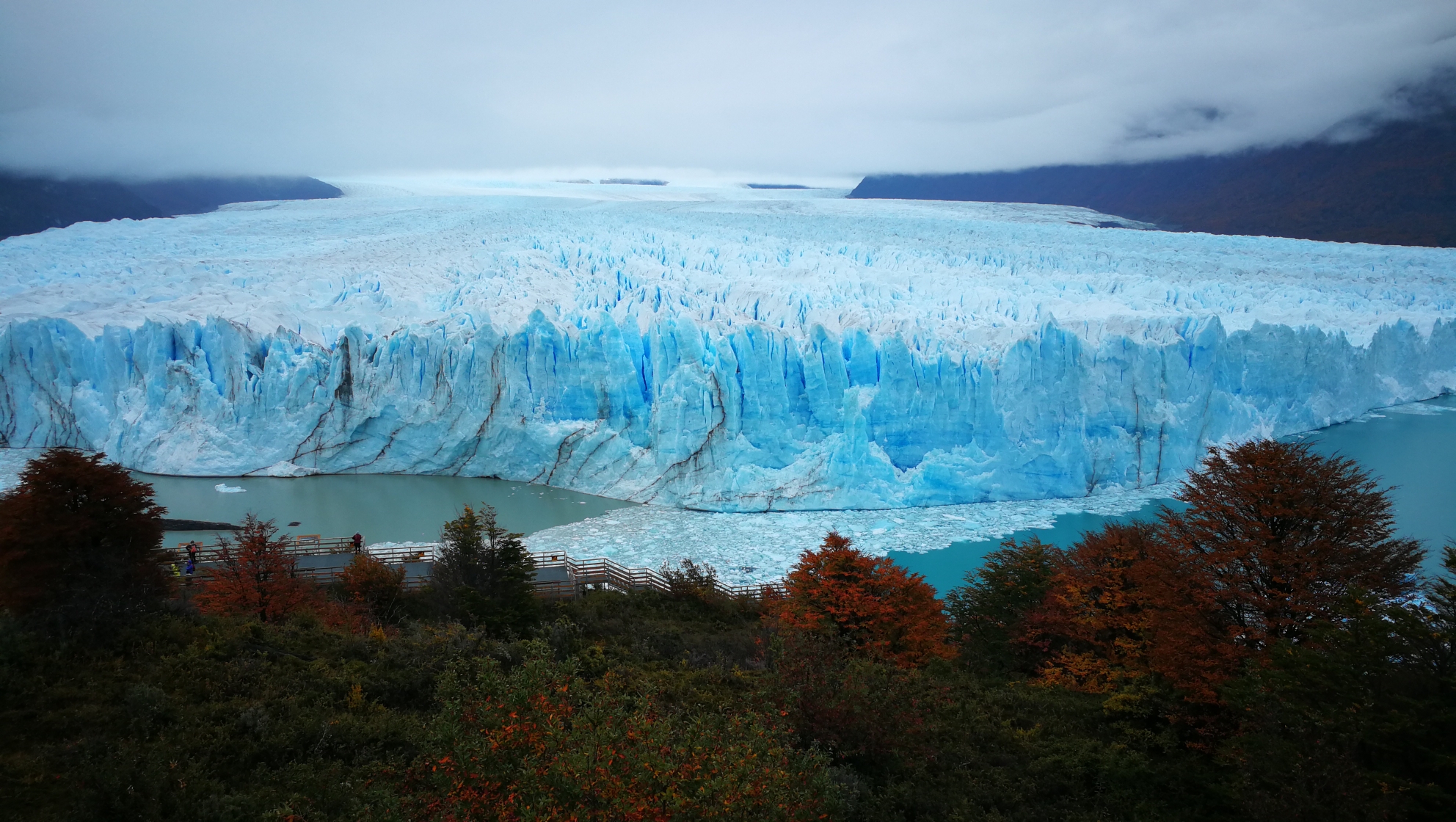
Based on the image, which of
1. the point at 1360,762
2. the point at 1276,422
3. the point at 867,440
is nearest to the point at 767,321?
the point at 867,440

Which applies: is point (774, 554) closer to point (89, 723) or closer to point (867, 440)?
point (867, 440)

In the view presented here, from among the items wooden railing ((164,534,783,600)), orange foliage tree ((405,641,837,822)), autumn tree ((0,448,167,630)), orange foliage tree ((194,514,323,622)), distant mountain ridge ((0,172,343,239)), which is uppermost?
distant mountain ridge ((0,172,343,239))

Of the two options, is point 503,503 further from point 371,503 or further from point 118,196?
point 118,196

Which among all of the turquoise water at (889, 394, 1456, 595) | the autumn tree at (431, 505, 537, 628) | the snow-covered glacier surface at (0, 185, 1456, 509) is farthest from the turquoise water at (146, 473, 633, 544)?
the turquoise water at (889, 394, 1456, 595)

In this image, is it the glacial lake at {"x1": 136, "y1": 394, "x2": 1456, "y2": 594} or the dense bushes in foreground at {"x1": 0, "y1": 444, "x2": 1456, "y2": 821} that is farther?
the glacial lake at {"x1": 136, "y1": 394, "x2": 1456, "y2": 594}

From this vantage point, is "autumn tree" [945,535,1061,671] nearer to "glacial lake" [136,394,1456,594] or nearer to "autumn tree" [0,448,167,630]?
"glacial lake" [136,394,1456,594]

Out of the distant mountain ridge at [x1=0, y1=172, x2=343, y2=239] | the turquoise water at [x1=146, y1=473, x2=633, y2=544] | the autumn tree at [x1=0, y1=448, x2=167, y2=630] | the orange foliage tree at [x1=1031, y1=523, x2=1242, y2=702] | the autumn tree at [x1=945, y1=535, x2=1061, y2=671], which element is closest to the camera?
the autumn tree at [x1=0, y1=448, x2=167, y2=630]
